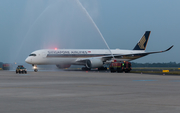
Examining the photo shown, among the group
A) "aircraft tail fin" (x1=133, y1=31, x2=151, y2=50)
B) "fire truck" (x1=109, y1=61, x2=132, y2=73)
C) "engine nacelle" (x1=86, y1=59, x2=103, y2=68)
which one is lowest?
"fire truck" (x1=109, y1=61, x2=132, y2=73)

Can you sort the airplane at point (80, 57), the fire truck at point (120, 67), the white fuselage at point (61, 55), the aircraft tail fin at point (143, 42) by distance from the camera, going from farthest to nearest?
the aircraft tail fin at point (143, 42), the airplane at point (80, 57), the white fuselage at point (61, 55), the fire truck at point (120, 67)

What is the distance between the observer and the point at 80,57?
74.1m

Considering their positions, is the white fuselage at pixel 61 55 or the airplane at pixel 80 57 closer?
the white fuselage at pixel 61 55

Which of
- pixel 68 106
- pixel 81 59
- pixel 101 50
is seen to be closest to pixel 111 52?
pixel 101 50

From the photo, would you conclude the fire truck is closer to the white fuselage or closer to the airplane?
the airplane

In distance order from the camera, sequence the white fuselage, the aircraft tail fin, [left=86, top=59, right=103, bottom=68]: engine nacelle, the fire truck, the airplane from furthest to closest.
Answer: the aircraft tail fin, [left=86, top=59, right=103, bottom=68]: engine nacelle, the airplane, the white fuselage, the fire truck

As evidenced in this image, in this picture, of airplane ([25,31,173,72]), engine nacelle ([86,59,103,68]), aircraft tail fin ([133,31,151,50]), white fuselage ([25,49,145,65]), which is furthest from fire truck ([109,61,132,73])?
aircraft tail fin ([133,31,151,50])

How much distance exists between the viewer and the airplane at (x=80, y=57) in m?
69.9

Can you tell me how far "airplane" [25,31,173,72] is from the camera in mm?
69875

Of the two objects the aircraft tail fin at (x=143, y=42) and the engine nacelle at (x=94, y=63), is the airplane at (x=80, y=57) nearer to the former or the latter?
the engine nacelle at (x=94, y=63)

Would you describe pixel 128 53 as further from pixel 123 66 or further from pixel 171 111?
pixel 171 111

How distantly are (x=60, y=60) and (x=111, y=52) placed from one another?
Result: 1435 cm

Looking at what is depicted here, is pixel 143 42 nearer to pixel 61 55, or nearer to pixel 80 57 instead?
pixel 80 57

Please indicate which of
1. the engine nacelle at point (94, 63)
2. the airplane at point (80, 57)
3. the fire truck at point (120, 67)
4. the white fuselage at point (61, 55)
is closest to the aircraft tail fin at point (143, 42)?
the airplane at point (80, 57)
